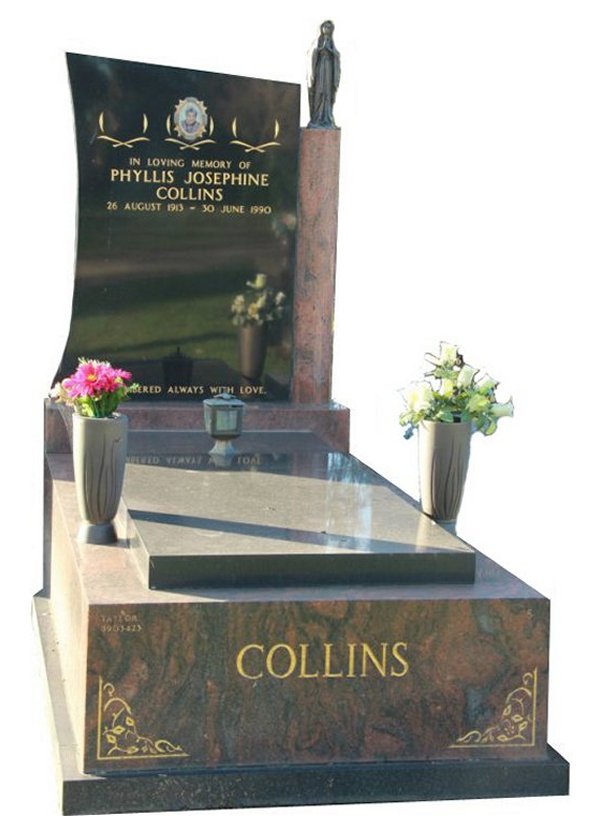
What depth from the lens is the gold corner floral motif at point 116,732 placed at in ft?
23.7

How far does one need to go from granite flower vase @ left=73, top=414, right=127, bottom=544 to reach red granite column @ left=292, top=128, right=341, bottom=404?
9.24 ft

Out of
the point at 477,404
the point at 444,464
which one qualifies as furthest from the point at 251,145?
the point at 444,464

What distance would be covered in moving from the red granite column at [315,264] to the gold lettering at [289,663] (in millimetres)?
3756

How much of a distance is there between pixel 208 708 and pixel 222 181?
4.34 meters

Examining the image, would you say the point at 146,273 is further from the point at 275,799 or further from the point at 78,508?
the point at 275,799

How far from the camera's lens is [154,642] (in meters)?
7.24

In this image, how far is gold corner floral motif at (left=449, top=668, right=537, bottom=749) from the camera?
24.7 feet

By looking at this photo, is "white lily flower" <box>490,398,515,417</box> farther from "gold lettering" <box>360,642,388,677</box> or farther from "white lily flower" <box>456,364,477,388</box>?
"gold lettering" <box>360,642,388,677</box>

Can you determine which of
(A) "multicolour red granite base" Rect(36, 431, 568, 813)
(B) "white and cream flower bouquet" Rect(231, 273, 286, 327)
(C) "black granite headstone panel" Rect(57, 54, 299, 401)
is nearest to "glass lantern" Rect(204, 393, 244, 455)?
(C) "black granite headstone panel" Rect(57, 54, 299, 401)

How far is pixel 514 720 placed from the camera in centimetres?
756

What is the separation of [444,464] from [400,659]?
5.99ft

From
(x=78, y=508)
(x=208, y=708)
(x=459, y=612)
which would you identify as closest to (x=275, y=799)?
(x=208, y=708)

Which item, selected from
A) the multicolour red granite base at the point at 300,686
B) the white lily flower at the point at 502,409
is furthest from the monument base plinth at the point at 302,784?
the white lily flower at the point at 502,409

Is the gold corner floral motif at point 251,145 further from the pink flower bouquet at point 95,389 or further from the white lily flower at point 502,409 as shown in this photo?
the pink flower bouquet at point 95,389
